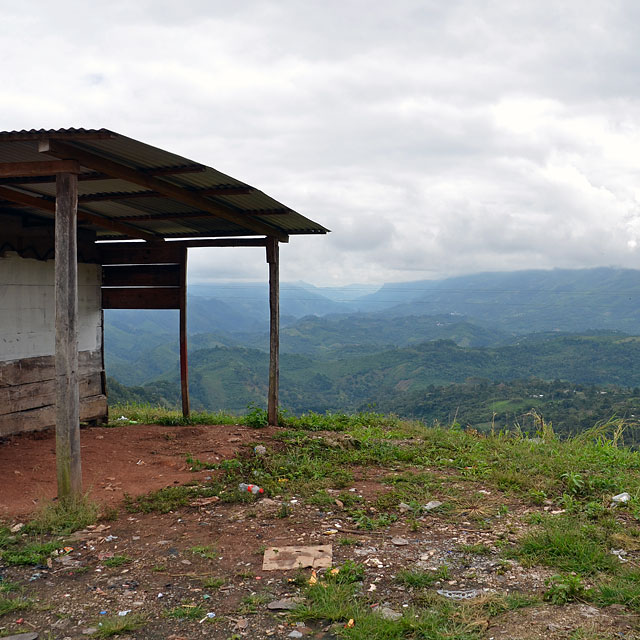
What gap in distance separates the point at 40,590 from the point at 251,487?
235 centimetres

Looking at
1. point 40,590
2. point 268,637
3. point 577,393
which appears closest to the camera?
point 268,637

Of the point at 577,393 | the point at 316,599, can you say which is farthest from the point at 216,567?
the point at 577,393

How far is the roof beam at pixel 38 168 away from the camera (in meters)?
4.93

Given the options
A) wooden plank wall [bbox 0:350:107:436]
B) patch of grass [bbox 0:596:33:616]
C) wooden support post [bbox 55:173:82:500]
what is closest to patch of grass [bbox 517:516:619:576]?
patch of grass [bbox 0:596:33:616]

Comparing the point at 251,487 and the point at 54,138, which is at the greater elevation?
the point at 54,138

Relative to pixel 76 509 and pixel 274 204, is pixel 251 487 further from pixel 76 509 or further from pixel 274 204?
pixel 274 204

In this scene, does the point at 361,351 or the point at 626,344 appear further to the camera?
the point at 361,351

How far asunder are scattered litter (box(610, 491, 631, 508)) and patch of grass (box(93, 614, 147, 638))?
13.6 feet

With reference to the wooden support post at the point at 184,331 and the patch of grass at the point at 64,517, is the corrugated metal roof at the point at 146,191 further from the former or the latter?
the patch of grass at the point at 64,517

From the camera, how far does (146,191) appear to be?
645cm

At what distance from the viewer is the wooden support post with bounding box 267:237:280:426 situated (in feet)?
29.1

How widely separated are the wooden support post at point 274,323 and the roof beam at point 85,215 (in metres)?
2.08

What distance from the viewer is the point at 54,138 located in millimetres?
4547

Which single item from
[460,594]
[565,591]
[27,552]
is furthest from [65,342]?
[565,591]
